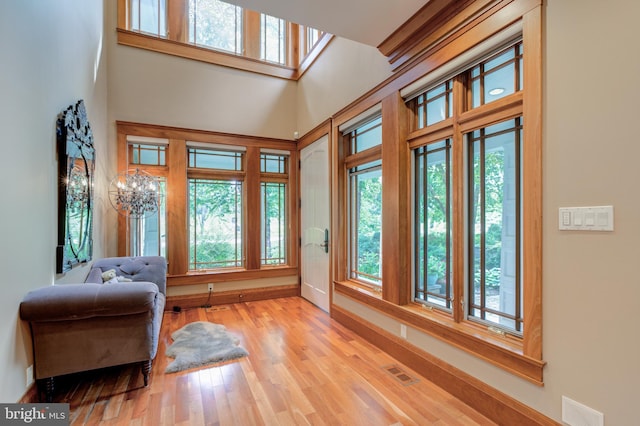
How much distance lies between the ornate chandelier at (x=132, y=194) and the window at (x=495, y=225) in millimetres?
Result: 3844

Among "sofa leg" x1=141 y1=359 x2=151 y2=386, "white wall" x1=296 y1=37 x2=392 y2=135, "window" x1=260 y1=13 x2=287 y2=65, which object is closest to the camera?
"sofa leg" x1=141 y1=359 x2=151 y2=386

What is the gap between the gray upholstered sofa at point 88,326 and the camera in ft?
6.30

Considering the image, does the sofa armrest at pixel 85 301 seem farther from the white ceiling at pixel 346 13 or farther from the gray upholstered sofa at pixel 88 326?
the white ceiling at pixel 346 13

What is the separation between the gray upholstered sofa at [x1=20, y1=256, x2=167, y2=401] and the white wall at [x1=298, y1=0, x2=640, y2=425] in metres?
2.48

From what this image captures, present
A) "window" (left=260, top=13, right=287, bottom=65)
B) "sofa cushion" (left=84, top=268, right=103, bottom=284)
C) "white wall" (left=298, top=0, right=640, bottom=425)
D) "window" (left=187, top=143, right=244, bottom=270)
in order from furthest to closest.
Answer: "window" (left=260, top=13, right=287, bottom=65) < "window" (left=187, top=143, right=244, bottom=270) < "sofa cushion" (left=84, top=268, right=103, bottom=284) < "white wall" (left=298, top=0, right=640, bottom=425)

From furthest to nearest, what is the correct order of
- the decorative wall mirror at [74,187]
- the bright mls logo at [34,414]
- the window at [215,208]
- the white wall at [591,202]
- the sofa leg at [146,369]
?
the window at [215,208], the decorative wall mirror at [74,187], the sofa leg at [146,369], the bright mls logo at [34,414], the white wall at [591,202]

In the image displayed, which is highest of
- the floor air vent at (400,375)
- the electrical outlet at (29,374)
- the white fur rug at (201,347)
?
the electrical outlet at (29,374)

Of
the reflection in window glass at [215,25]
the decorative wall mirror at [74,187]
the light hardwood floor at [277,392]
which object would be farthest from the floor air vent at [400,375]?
the reflection in window glass at [215,25]

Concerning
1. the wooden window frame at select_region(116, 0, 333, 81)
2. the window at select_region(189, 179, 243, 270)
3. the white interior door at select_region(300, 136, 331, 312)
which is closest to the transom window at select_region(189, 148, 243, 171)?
the window at select_region(189, 179, 243, 270)

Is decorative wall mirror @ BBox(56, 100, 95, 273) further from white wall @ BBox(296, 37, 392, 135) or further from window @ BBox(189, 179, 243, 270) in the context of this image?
white wall @ BBox(296, 37, 392, 135)

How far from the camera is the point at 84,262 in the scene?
2.88 meters

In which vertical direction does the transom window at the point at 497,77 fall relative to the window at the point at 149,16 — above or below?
below

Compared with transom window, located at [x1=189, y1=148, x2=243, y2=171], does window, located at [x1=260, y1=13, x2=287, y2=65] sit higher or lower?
higher

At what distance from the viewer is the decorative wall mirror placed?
235 cm
